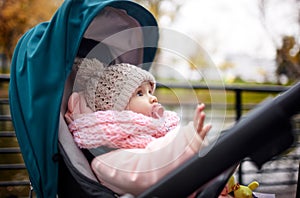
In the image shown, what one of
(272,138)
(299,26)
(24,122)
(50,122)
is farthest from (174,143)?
(299,26)

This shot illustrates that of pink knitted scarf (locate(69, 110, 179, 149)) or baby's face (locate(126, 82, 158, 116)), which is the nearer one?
pink knitted scarf (locate(69, 110, 179, 149))

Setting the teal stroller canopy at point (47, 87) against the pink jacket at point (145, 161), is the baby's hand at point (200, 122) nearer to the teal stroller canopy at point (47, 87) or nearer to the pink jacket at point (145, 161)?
the pink jacket at point (145, 161)

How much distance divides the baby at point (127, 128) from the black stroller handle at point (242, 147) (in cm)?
12

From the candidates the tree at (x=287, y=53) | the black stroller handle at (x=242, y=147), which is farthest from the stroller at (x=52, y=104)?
the tree at (x=287, y=53)

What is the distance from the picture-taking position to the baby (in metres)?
1.24

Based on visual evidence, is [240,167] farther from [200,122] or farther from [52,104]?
[200,122]

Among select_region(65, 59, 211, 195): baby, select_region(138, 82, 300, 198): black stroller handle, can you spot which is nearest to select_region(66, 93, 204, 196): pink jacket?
select_region(65, 59, 211, 195): baby

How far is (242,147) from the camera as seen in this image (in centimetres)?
95

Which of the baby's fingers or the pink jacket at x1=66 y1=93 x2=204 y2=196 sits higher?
the baby's fingers

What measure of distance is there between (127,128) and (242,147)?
584mm

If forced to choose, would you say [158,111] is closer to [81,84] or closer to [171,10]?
[81,84]

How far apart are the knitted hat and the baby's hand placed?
56 cm

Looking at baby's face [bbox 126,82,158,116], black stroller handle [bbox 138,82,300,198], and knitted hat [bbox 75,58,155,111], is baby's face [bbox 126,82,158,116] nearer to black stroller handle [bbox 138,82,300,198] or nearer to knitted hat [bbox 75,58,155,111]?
knitted hat [bbox 75,58,155,111]

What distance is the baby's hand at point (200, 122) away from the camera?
3.49ft
